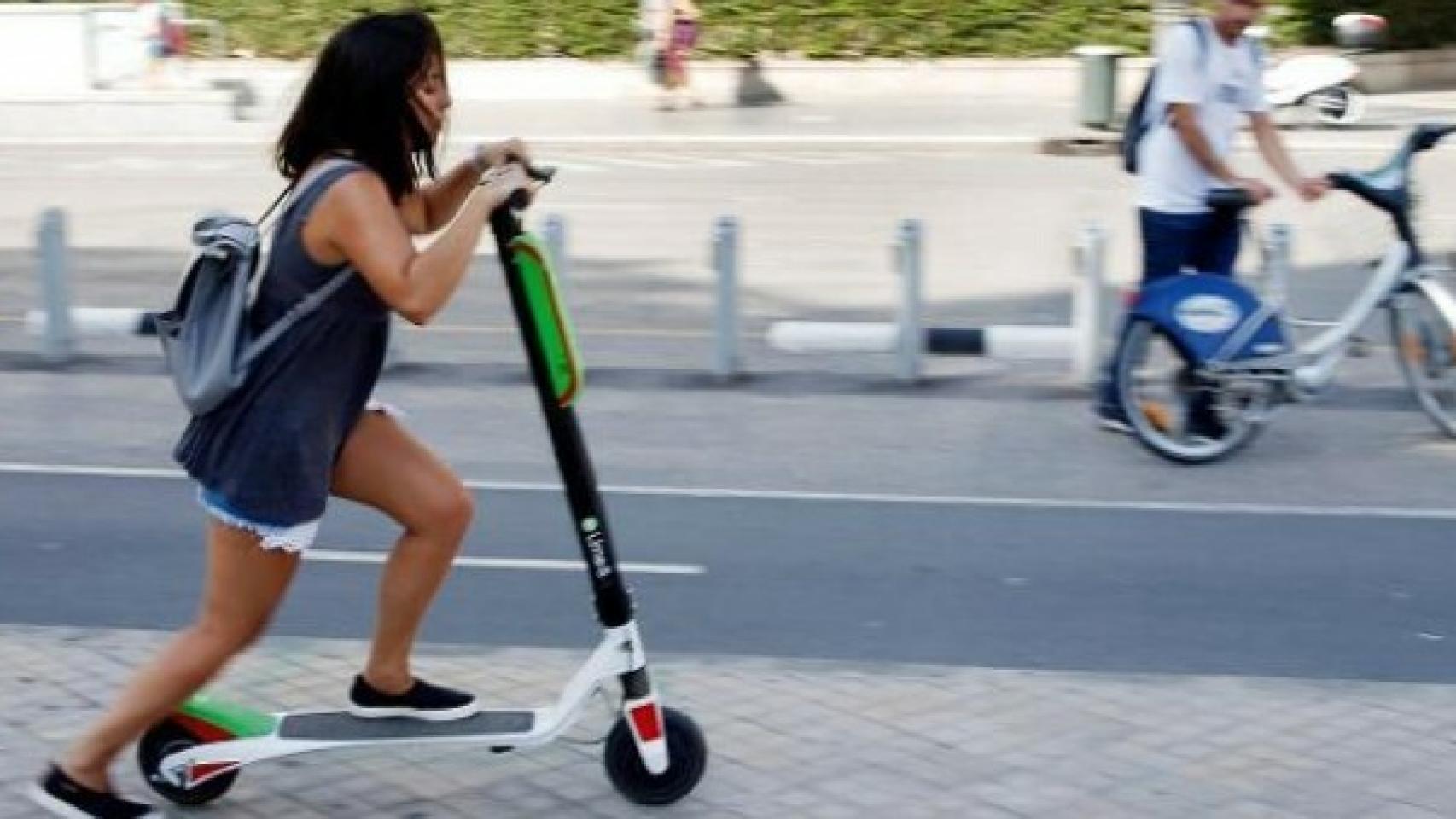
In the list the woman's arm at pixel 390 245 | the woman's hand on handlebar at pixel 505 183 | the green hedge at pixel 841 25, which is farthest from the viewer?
the green hedge at pixel 841 25

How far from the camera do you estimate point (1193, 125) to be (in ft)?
31.2

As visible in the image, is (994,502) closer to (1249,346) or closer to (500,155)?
(1249,346)

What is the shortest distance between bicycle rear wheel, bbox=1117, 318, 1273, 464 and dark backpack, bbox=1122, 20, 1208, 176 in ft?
2.41

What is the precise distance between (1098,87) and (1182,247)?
14.2m

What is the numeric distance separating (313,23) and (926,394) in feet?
71.2

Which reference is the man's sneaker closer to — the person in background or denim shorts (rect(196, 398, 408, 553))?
denim shorts (rect(196, 398, 408, 553))

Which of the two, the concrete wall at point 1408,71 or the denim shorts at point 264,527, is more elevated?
the denim shorts at point 264,527

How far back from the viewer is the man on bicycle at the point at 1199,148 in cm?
954

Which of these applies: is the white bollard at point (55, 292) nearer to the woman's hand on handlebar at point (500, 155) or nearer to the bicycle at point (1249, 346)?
the bicycle at point (1249, 346)

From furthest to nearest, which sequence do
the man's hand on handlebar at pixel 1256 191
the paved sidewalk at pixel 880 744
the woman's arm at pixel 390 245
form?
1. the man's hand on handlebar at pixel 1256 191
2. the paved sidewalk at pixel 880 744
3. the woman's arm at pixel 390 245

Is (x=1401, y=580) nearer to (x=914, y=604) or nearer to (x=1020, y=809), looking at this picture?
(x=914, y=604)

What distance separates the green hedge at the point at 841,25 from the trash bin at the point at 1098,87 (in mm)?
4869

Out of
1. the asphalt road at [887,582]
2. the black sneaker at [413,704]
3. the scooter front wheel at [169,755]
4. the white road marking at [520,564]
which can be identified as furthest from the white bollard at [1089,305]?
the scooter front wheel at [169,755]

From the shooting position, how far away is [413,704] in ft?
17.3
